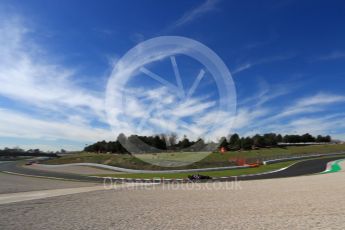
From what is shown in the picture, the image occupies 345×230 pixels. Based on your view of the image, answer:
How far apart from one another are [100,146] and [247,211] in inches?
6591

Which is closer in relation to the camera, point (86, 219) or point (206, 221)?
point (206, 221)

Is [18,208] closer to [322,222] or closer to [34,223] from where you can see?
[34,223]

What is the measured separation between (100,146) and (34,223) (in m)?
167

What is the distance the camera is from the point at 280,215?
40.0ft

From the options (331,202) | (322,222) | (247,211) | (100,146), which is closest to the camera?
(322,222)

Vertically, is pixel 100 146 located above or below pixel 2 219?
above

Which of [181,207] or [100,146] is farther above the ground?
[100,146]

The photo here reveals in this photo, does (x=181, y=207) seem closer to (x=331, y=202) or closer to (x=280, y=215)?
(x=280, y=215)

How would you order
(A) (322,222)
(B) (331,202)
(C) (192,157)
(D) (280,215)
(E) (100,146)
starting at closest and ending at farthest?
(A) (322,222) → (D) (280,215) → (B) (331,202) → (C) (192,157) → (E) (100,146)

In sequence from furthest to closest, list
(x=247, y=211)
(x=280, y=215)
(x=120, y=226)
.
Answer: (x=247, y=211)
(x=280, y=215)
(x=120, y=226)

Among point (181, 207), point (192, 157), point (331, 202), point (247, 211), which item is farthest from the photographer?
point (192, 157)

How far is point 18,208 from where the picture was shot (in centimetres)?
1583

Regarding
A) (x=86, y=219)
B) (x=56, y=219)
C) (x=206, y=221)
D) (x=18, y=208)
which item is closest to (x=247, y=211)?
(x=206, y=221)

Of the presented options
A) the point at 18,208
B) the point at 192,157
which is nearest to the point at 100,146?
the point at 192,157
